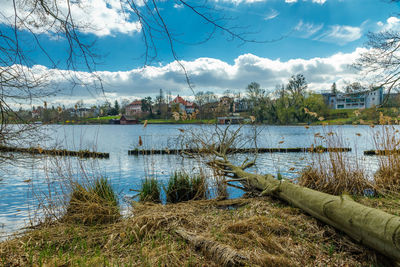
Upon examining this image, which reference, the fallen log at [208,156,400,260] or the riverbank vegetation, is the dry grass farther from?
the fallen log at [208,156,400,260]

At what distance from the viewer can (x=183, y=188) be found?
612cm


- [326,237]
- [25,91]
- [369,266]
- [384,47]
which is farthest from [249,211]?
[384,47]

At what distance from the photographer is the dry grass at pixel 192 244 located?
2.46 meters

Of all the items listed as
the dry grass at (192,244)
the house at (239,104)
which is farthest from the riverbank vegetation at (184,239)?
the house at (239,104)

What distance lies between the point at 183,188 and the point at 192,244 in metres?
3.35

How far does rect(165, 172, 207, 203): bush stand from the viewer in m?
6.05

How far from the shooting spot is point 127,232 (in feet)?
10.7

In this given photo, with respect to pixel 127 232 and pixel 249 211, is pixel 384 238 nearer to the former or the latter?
pixel 249 211

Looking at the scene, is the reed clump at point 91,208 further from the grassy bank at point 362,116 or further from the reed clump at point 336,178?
the grassy bank at point 362,116

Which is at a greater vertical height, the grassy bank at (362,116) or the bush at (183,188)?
the grassy bank at (362,116)

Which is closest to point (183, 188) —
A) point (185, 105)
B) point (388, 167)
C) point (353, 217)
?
point (185, 105)

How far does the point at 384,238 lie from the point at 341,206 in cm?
70

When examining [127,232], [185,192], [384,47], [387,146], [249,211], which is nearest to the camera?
[127,232]

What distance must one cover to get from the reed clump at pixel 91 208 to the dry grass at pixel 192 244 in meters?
0.28
